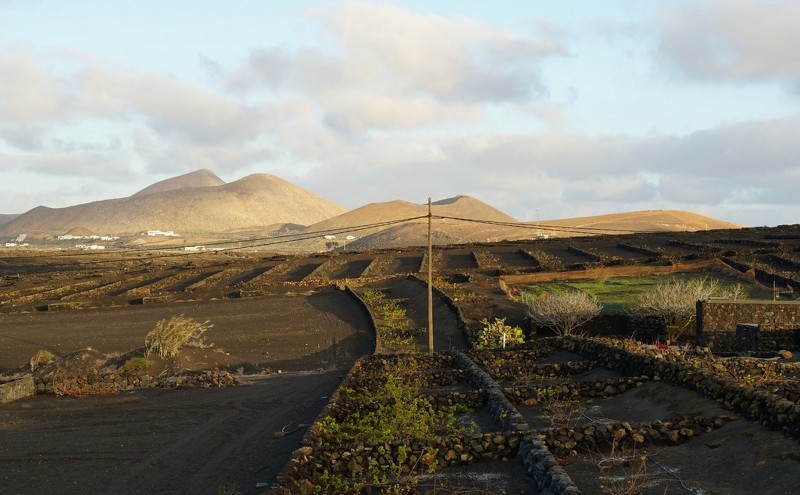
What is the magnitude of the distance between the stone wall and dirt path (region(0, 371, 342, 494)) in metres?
13.4

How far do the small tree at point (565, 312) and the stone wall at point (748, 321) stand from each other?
22.5 ft

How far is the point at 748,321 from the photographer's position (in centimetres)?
2600

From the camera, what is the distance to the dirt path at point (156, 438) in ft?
49.5

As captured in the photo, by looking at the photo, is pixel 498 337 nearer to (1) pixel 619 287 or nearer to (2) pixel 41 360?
(1) pixel 619 287

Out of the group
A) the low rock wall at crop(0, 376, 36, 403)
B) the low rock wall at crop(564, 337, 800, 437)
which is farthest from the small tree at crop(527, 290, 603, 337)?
the low rock wall at crop(0, 376, 36, 403)

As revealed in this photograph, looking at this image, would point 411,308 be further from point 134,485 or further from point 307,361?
point 134,485

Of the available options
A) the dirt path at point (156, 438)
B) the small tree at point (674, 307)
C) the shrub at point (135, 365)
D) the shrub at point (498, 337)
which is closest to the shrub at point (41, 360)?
the shrub at point (135, 365)

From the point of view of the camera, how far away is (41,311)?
51.8 m

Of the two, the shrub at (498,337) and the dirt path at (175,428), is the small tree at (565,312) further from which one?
the dirt path at (175,428)

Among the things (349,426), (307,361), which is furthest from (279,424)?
(307,361)

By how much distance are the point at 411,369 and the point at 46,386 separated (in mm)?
12190

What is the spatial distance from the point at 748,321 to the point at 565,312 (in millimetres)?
8595

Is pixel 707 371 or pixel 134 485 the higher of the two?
pixel 707 371

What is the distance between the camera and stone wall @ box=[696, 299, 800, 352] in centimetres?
2398
